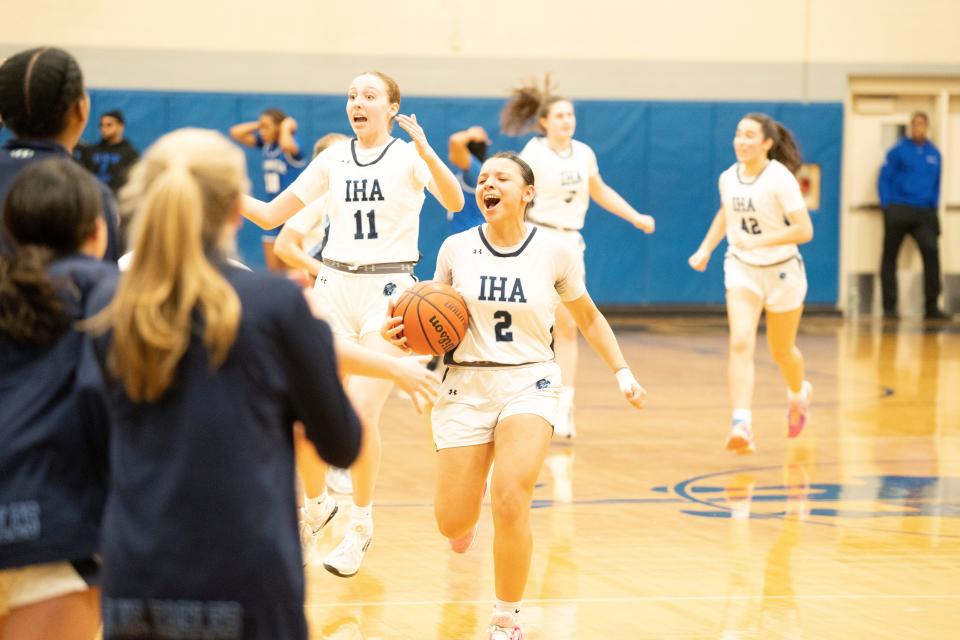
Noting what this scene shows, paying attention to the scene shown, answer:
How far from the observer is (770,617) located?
16.7ft

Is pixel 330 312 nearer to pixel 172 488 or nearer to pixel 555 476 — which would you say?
pixel 555 476

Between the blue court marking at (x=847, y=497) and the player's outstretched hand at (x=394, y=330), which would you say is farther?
the blue court marking at (x=847, y=497)

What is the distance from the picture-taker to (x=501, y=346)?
5.03 meters

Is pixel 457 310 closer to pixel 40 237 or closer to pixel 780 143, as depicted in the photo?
pixel 40 237

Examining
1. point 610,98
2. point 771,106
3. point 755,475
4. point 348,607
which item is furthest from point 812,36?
point 348,607

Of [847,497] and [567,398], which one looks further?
[567,398]

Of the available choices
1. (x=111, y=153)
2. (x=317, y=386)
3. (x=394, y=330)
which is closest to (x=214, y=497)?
(x=317, y=386)

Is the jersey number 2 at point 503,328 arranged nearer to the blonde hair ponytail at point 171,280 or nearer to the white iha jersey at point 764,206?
the blonde hair ponytail at point 171,280

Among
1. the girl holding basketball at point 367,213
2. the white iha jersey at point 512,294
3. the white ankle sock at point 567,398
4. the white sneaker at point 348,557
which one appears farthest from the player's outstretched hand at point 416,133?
the white ankle sock at point 567,398

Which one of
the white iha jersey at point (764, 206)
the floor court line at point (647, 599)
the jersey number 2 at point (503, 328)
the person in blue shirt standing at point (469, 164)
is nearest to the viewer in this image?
the jersey number 2 at point (503, 328)

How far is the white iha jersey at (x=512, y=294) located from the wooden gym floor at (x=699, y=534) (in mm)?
959

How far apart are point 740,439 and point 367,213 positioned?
116 inches

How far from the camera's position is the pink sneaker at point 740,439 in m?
8.01

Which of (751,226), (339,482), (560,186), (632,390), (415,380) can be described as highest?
(560,186)
